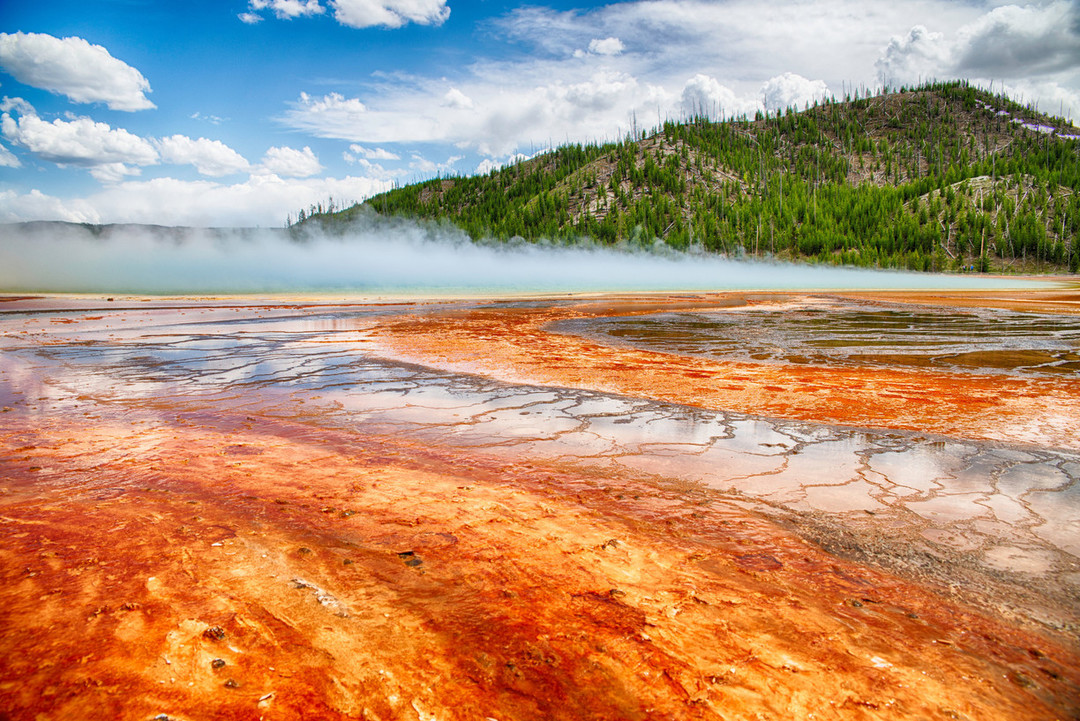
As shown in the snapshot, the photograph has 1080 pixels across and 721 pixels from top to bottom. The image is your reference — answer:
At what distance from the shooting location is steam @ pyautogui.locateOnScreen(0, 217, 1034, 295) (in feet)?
216

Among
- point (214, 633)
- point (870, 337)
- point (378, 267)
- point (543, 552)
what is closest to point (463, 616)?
point (543, 552)

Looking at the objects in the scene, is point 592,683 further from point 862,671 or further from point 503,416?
point 503,416

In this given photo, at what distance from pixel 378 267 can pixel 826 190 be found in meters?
103

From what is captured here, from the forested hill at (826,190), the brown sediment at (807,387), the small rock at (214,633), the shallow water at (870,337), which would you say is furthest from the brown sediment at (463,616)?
the forested hill at (826,190)

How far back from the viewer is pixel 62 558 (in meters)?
3.38

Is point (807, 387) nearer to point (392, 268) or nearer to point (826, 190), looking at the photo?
point (392, 268)

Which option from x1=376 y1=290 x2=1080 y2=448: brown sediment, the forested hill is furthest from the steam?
x1=376 y1=290 x2=1080 y2=448: brown sediment

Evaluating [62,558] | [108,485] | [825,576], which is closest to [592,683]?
[825,576]

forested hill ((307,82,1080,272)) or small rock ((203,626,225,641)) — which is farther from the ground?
forested hill ((307,82,1080,272))

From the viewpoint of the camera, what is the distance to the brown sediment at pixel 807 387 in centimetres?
686

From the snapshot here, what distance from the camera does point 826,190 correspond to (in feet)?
421

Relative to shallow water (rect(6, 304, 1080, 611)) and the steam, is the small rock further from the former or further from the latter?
the steam

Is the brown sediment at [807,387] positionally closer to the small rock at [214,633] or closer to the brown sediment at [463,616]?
the brown sediment at [463,616]

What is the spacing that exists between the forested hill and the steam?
26.6 ft
